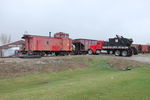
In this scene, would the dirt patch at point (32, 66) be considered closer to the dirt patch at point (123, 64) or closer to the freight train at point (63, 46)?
the dirt patch at point (123, 64)

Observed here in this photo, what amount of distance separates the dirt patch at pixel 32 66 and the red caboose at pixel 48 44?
663cm

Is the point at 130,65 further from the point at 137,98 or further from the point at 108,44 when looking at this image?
the point at 137,98

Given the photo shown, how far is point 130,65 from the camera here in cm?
1978

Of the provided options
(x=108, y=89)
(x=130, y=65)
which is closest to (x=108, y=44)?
(x=130, y=65)

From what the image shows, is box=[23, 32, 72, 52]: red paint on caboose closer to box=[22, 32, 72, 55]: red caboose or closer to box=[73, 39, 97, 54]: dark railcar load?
box=[22, 32, 72, 55]: red caboose

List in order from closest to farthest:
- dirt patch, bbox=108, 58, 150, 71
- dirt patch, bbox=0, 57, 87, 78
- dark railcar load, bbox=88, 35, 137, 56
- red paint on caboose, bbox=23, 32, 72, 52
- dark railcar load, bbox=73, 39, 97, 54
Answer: dirt patch, bbox=0, 57, 87, 78
dirt patch, bbox=108, 58, 150, 71
red paint on caboose, bbox=23, 32, 72, 52
dark railcar load, bbox=88, 35, 137, 56
dark railcar load, bbox=73, 39, 97, 54

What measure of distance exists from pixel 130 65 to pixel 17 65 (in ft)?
40.1

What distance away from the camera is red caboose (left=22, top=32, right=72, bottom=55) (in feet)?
80.1

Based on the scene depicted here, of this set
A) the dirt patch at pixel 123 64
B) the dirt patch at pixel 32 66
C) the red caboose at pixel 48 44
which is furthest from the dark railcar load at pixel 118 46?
the dirt patch at pixel 32 66

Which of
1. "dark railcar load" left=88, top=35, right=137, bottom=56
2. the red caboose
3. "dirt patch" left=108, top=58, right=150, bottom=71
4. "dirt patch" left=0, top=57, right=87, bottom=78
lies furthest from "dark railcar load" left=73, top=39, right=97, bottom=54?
"dirt patch" left=0, top=57, right=87, bottom=78

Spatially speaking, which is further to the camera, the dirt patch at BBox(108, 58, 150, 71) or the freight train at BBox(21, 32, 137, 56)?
the freight train at BBox(21, 32, 137, 56)

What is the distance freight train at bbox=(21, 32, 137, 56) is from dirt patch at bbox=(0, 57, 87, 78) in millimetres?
6717

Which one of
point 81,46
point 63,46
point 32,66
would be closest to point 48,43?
point 63,46

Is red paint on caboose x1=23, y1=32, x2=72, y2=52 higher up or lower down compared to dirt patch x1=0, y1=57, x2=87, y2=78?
higher up
